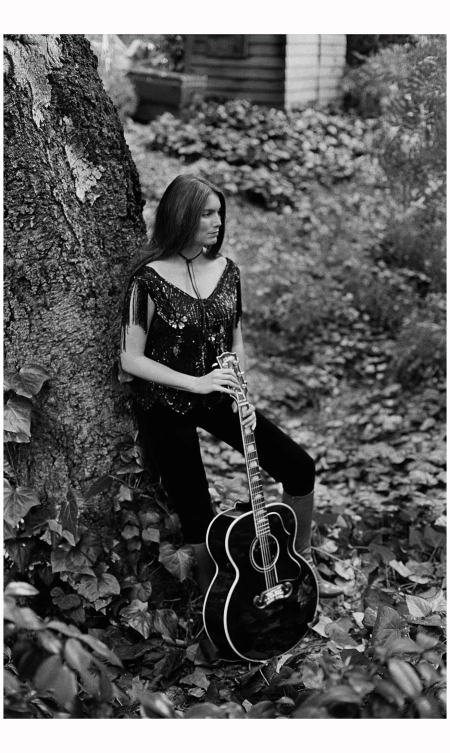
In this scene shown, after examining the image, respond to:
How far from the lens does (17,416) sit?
2.51 m

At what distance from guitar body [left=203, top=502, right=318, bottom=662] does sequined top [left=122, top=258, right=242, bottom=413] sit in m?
0.46

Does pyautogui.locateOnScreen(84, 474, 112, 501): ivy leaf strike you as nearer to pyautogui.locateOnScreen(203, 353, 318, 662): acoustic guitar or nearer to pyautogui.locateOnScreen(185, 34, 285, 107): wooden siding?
pyautogui.locateOnScreen(203, 353, 318, 662): acoustic guitar

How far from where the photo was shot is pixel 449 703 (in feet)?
5.92

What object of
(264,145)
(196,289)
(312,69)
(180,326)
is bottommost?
(180,326)

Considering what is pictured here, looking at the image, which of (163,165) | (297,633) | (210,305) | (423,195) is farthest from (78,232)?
(163,165)

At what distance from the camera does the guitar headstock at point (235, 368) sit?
250 centimetres

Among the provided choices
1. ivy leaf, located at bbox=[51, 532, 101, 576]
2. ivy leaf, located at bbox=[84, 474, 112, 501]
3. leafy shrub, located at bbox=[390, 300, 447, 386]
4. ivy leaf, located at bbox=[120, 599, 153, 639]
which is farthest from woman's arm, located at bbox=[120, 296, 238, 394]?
leafy shrub, located at bbox=[390, 300, 447, 386]

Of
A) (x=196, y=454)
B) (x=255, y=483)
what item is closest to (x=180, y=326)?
(x=196, y=454)

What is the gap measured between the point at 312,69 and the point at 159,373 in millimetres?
8462

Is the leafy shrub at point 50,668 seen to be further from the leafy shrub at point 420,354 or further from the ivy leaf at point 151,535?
the leafy shrub at point 420,354

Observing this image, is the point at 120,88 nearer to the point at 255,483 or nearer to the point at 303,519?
the point at 303,519

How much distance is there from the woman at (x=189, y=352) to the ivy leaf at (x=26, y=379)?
31 cm

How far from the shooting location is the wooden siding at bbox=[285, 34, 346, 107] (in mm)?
9523
